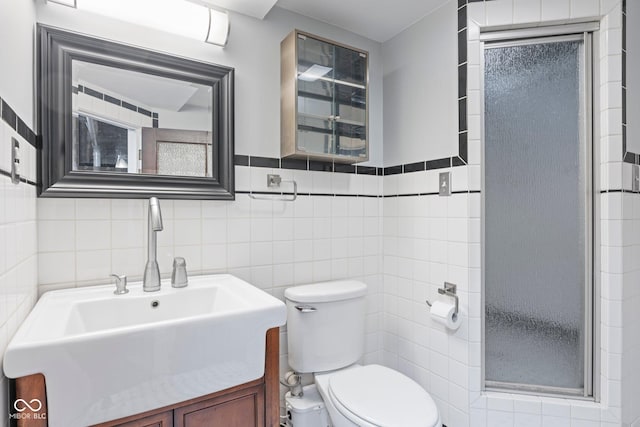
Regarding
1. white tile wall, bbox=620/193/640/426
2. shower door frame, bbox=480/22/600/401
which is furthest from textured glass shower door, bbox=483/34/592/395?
white tile wall, bbox=620/193/640/426

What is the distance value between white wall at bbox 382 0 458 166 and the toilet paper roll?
76 cm

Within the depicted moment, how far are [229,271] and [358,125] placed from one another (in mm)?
1033

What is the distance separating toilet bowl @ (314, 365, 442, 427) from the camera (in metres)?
1.25

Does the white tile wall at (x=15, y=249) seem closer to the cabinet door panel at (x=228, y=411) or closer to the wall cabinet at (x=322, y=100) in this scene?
the cabinet door panel at (x=228, y=411)

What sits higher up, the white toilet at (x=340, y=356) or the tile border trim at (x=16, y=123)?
the tile border trim at (x=16, y=123)

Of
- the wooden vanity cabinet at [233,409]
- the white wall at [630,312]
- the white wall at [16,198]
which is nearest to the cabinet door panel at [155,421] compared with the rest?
the wooden vanity cabinet at [233,409]

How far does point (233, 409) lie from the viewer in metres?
1.03

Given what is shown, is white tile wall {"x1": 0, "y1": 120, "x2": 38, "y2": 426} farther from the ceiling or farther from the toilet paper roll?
the toilet paper roll

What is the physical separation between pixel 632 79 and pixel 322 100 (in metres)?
1.43

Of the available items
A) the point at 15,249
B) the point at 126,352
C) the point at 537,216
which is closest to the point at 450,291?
the point at 537,216

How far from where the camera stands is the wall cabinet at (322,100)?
1.67m

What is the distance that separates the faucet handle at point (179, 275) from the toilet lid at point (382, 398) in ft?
2.57

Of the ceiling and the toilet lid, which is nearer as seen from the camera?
the toilet lid

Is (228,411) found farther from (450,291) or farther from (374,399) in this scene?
(450,291)
